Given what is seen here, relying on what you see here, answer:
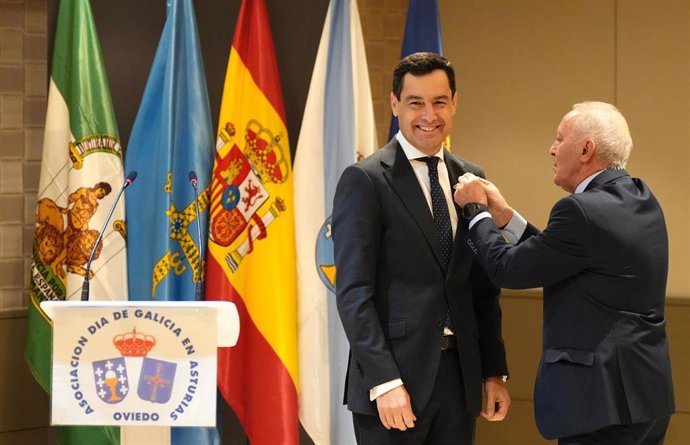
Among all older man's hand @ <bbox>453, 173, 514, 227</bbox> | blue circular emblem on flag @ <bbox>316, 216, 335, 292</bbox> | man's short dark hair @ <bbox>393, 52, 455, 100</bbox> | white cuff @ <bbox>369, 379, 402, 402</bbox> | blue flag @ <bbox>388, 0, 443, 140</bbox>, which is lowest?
white cuff @ <bbox>369, 379, 402, 402</bbox>

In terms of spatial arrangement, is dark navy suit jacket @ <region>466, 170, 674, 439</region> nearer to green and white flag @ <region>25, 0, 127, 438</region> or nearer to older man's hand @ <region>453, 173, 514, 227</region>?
older man's hand @ <region>453, 173, 514, 227</region>

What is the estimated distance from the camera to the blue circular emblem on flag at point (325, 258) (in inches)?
141

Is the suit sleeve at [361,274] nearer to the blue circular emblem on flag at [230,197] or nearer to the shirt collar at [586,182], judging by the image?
the shirt collar at [586,182]

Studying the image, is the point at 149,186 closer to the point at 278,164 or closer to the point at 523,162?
the point at 278,164

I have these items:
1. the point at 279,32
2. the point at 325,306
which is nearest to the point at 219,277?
the point at 325,306

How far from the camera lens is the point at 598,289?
8.14 feet

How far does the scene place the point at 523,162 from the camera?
4.45m

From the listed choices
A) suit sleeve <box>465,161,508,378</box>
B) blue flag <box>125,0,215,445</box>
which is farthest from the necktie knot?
blue flag <box>125,0,215,445</box>

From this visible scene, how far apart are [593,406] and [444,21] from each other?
2.57 meters

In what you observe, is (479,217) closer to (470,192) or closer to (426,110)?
(470,192)

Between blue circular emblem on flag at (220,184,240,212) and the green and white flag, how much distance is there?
385mm

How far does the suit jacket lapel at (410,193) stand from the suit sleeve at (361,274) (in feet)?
0.26

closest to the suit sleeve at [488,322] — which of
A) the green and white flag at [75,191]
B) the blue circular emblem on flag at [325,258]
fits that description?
the blue circular emblem on flag at [325,258]

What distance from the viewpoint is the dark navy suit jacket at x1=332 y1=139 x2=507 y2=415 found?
249cm
